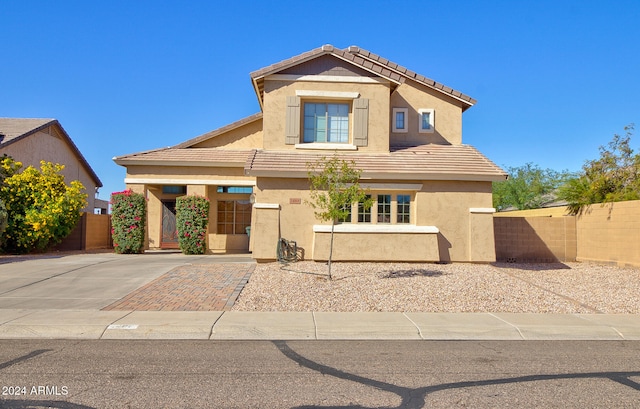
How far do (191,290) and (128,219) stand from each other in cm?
834

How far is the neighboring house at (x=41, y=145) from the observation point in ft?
86.2

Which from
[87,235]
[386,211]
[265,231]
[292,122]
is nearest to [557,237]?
[386,211]

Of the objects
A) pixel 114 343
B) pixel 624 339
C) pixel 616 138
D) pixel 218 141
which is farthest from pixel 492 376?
pixel 616 138

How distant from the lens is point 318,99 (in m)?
17.7

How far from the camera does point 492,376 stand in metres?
6.48

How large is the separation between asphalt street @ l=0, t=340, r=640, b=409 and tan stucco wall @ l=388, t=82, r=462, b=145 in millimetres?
12045

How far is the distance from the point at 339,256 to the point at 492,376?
10.1 meters

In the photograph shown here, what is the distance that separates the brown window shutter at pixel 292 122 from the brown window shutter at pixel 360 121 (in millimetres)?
1879

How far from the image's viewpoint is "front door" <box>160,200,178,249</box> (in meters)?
22.4

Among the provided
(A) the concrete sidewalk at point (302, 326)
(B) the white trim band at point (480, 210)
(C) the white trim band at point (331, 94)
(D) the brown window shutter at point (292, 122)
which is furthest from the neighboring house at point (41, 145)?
(B) the white trim band at point (480, 210)

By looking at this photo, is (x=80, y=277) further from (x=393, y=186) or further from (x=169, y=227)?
(x=393, y=186)

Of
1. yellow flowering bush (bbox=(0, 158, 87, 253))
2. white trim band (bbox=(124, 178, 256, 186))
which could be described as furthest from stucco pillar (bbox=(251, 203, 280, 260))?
yellow flowering bush (bbox=(0, 158, 87, 253))

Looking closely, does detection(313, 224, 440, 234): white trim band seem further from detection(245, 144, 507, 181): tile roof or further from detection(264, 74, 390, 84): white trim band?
detection(264, 74, 390, 84): white trim band

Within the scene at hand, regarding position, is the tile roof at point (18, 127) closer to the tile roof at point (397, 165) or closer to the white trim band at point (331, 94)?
the tile roof at point (397, 165)
